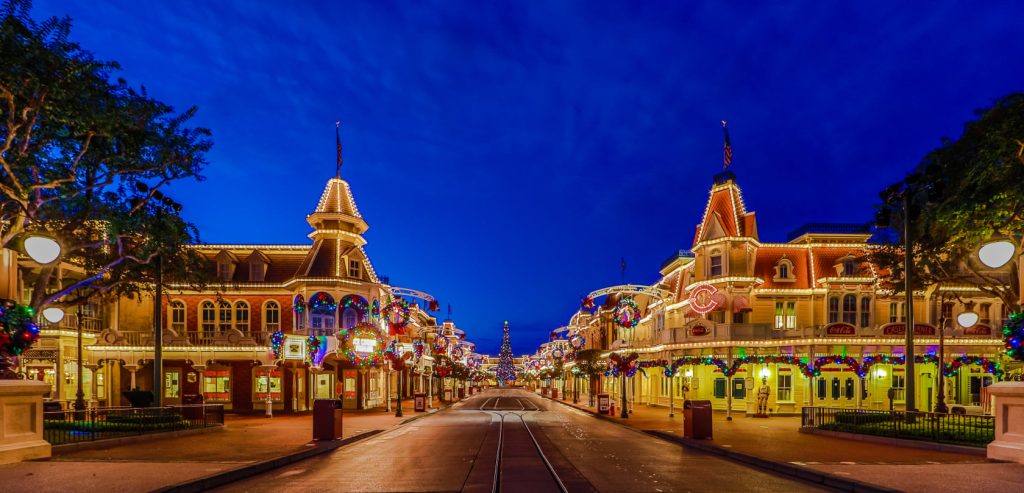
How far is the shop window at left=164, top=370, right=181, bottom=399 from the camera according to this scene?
129 ft

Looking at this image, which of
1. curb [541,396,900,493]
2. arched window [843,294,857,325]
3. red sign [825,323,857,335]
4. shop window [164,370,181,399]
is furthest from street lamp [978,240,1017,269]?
shop window [164,370,181,399]

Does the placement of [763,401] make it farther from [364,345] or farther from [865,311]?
[364,345]

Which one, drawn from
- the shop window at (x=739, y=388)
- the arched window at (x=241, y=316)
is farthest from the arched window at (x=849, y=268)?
the arched window at (x=241, y=316)

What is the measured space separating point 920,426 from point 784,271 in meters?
20.1

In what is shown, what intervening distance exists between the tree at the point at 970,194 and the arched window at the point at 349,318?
96.8 feet

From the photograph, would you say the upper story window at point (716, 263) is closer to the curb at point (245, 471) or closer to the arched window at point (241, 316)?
the curb at point (245, 471)

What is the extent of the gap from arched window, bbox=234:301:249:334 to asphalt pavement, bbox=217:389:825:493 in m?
21.9

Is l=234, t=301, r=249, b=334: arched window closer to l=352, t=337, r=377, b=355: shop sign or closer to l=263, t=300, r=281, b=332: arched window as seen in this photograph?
l=263, t=300, r=281, b=332: arched window

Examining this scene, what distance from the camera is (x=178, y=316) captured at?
41094mm

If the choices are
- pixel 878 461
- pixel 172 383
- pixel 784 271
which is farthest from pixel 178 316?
pixel 878 461

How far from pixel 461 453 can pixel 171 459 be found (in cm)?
713

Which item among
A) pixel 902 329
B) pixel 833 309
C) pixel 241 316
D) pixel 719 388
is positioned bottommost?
pixel 719 388

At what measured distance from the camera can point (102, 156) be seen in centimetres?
1905

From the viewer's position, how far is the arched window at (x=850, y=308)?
3712 cm
